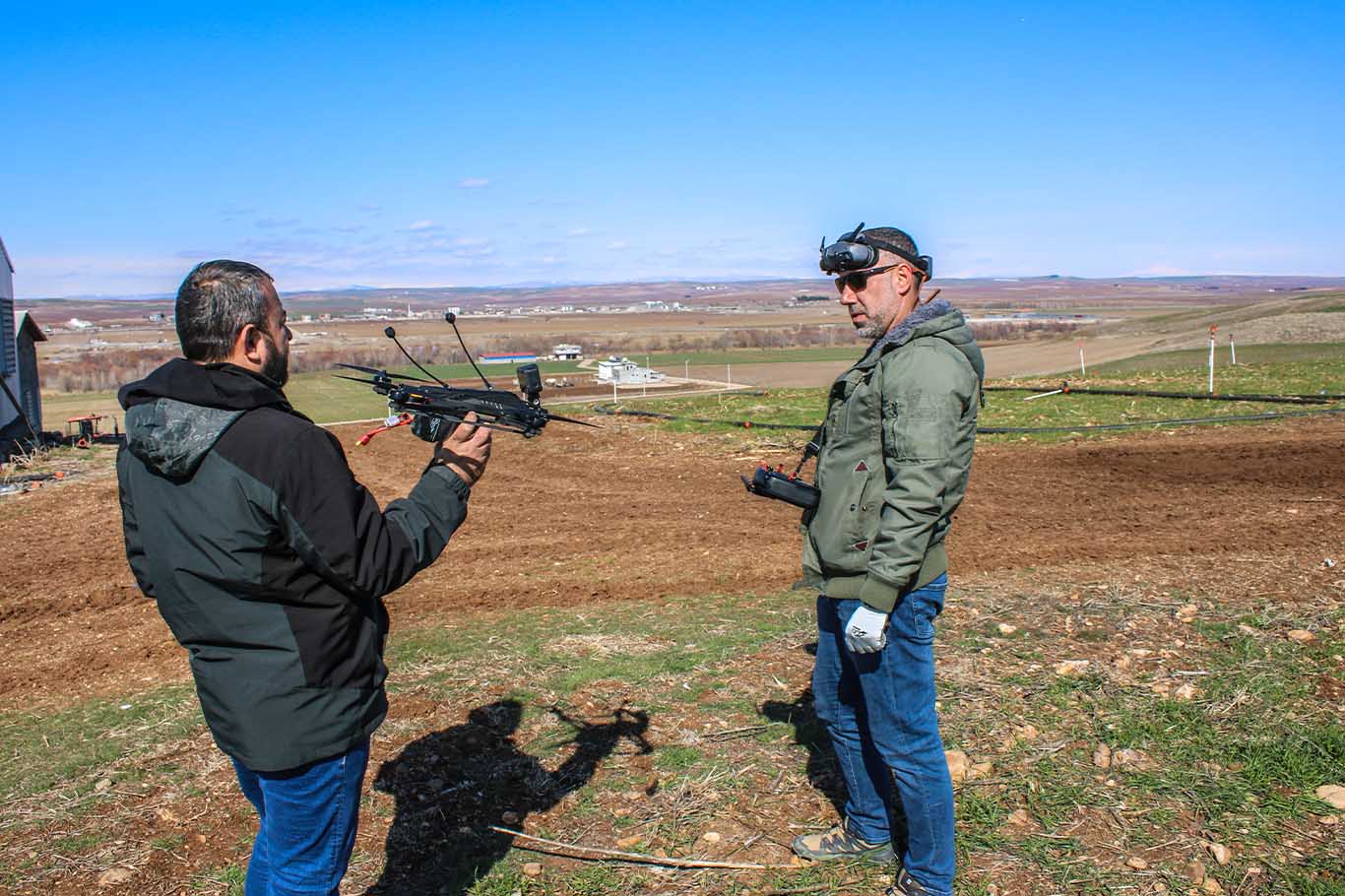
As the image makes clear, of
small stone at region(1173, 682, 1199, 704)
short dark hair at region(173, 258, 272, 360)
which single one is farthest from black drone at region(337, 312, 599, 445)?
small stone at region(1173, 682, 1199, 704)

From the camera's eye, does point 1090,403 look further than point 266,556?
Yes

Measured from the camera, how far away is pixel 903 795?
3.32 meters

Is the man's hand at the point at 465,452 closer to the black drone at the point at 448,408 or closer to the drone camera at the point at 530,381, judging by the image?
the black drone at the point at 448,408

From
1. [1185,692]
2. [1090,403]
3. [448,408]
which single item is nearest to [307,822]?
[448,408]

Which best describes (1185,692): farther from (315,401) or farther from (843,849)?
(315,401)

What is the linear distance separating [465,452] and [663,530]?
7637 mm

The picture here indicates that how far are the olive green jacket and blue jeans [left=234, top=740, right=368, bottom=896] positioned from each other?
167cm

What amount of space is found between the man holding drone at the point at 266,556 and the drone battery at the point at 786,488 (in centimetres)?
146

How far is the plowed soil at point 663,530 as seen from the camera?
769 cm

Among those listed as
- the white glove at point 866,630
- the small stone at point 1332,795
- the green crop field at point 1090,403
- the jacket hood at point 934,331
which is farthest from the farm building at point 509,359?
the small stone at point 1332,795

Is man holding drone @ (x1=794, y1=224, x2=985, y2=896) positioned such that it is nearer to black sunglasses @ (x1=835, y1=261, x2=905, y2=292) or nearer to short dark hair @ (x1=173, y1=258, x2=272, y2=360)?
black sunglasses @ (x1=835, y1=261, x2=905, y2=292)

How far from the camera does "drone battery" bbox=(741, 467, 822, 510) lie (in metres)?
3.49

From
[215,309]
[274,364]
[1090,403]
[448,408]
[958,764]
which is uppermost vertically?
[215,309]

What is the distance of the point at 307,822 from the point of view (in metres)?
2.53
